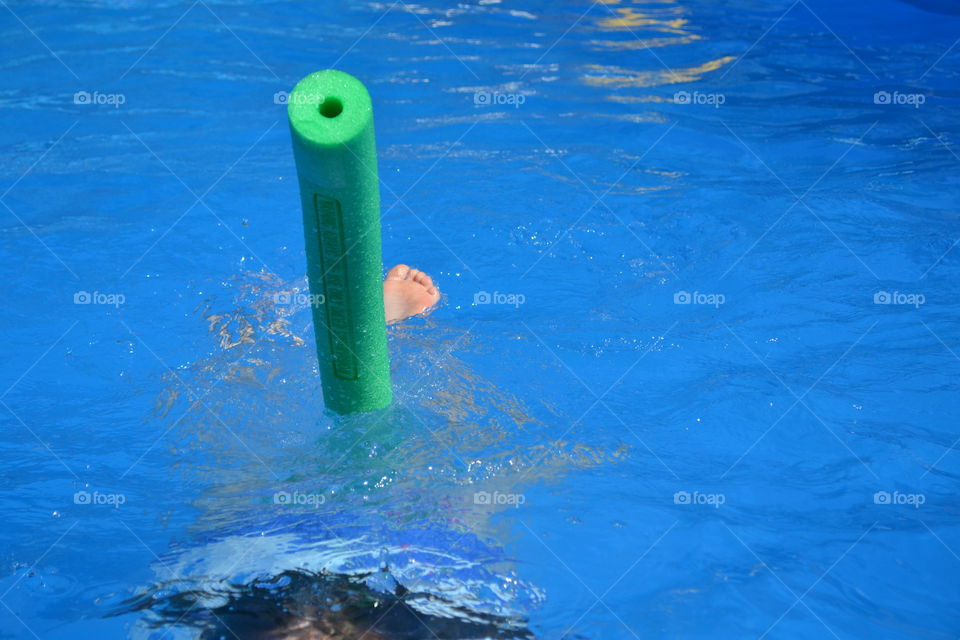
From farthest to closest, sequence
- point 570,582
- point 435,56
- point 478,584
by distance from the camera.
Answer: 1. point 435,56
2. point 570,582
3. point 478,584

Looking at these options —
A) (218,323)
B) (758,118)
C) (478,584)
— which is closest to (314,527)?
(478,584)

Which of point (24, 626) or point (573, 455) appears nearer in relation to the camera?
point (24, 626)

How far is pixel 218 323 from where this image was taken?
4.38 metres

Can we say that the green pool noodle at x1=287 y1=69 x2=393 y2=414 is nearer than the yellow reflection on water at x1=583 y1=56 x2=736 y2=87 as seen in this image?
Yes

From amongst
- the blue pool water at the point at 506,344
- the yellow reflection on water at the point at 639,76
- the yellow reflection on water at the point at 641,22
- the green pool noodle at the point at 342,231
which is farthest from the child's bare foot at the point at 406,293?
the yellow reflection on water at the point at 641,22

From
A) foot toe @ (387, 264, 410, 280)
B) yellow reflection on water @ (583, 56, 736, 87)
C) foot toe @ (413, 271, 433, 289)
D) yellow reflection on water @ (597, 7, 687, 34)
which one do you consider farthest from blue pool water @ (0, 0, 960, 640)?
yellow reflection on water @ (597, 7, 687, 34)

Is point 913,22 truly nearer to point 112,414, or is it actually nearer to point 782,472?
point 782,472

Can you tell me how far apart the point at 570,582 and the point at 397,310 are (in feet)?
5.73

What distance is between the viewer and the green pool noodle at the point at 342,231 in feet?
7.22

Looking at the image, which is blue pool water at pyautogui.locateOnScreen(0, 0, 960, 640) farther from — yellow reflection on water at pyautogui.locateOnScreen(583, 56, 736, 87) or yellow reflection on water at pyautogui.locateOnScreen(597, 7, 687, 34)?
yellow reflection on water at pyautogui.locateOnScreen(597, 7, 687, 34)

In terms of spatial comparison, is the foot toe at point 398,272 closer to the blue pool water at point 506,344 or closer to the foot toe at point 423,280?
the foot toe at point 423,280

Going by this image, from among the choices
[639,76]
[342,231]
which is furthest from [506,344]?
[639,76]

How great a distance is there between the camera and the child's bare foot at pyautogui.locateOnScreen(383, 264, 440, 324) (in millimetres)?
4320

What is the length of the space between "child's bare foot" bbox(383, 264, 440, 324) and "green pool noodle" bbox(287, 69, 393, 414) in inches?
56.9
